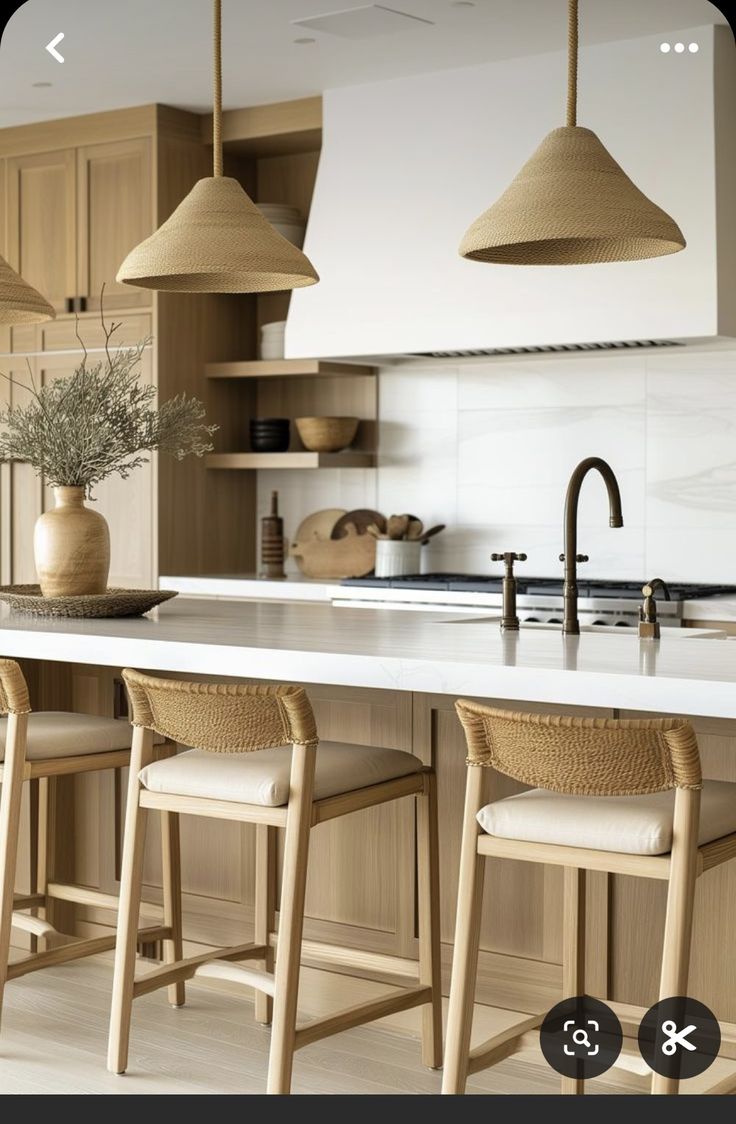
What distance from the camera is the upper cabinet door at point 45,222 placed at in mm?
6293

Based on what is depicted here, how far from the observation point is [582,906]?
293 centimetres

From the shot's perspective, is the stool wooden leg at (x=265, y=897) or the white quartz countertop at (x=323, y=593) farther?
the white quartz countertop at (x=323, y=593)

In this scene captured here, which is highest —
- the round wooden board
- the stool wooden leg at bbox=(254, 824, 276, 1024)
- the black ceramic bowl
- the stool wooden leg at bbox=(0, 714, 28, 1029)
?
the black ceramic bowl

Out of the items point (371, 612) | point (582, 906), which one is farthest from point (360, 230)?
point (582, 906)

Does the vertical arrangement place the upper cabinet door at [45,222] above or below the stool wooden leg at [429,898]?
above

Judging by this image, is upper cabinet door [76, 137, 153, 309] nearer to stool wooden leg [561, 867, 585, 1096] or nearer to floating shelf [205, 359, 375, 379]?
floating shelf [205, 359, 375, 379]

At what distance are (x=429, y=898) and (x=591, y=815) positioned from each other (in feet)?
2.42

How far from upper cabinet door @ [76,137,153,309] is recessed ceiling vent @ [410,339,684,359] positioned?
3.98 ft

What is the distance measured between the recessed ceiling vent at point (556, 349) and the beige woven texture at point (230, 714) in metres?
2.68

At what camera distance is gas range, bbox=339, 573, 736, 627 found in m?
5.00

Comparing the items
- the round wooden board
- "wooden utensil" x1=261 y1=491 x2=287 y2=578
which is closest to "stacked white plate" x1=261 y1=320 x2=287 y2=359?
"wooden utensil" x1=261 y1=491 x2=287 y2=578

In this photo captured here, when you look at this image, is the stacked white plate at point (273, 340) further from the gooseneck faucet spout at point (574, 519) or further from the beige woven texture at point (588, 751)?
the beige woven texture at point (588, 751)

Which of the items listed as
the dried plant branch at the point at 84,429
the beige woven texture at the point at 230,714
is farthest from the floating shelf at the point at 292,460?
the beige woven texture at the point at 230,714

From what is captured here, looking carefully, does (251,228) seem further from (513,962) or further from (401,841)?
(513,962)
